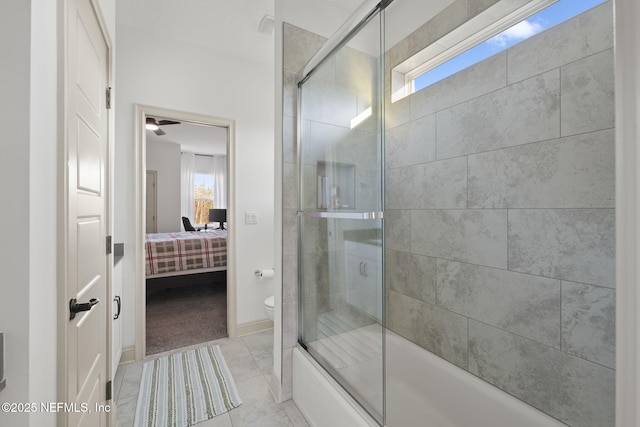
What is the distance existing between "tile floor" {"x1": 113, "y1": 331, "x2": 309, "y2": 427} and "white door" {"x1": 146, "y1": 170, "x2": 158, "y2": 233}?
4.90 meters

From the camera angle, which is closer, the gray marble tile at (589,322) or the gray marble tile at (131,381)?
the gray marble tile at (589,322)

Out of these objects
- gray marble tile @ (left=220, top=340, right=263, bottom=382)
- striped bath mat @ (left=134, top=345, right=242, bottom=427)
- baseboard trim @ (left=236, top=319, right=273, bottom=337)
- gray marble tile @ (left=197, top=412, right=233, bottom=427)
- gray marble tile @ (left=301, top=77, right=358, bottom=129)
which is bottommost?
gray marble tile @ (left=197, top=412, right=233, bottom=427)

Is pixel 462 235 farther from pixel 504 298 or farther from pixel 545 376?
pixel 545 376

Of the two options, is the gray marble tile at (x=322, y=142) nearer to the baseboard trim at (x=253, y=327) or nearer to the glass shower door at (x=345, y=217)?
the glass shower door at (x=345, y=217)

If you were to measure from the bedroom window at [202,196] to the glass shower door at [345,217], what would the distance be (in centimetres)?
635

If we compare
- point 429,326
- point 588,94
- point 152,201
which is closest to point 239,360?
point 429,326

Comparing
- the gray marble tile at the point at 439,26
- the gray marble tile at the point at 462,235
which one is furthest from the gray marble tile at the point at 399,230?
the gray marble tile at the point at 439,26

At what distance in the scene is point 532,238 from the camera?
4.16ft

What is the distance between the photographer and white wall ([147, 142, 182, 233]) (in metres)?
6.44

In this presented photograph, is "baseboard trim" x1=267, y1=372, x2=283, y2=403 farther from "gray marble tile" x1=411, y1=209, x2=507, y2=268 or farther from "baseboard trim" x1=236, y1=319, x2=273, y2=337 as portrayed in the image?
"gray marble tile" x1=411, y1=209, x2=507, y2=268

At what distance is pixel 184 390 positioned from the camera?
1874 mm

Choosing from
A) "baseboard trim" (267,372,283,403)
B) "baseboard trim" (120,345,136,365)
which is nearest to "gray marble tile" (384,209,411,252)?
"baseboard trim" (267,372,283,403)

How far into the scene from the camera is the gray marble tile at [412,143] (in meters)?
1.78

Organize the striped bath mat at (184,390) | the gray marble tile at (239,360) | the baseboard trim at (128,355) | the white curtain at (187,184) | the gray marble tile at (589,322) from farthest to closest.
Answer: the white curtain at (187,184), the baseboard trim at (128,355), the gray marble tile at (239,360), the striped bath mat at (184,390), the gray marble tile at (589,322)
